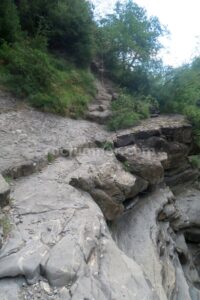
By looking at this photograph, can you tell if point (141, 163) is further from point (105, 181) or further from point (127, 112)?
point (127, 112)

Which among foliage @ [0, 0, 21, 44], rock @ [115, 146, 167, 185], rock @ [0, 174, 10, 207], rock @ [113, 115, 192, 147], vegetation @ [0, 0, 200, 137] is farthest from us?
foliage @ [0, 0, 21, 44]

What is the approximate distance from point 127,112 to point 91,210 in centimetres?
570

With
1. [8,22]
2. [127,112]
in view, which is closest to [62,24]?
[8,22]

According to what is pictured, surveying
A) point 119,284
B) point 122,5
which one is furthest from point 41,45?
point 119,284

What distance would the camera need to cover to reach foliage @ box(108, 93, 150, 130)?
8.99 metres

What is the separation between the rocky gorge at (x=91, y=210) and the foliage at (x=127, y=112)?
33 centimetres

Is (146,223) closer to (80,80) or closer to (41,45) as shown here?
(80,80)

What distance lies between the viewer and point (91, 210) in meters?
4.32

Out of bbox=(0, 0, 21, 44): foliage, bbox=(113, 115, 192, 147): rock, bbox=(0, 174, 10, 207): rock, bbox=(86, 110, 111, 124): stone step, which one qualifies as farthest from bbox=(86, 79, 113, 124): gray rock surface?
bbox=(0, 174, 10, 207): rock

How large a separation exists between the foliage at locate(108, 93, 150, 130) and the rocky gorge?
327 mm

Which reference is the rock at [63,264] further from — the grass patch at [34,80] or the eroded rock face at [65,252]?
the grass patch at [34,80]

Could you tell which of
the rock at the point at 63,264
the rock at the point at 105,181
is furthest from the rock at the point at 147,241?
the rock at the point at 63,264

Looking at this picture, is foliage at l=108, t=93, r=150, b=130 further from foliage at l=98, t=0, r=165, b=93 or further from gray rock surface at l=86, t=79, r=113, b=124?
foliage at l=98, t=0, r=165, b=93

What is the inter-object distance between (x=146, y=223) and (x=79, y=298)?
4334 mm
